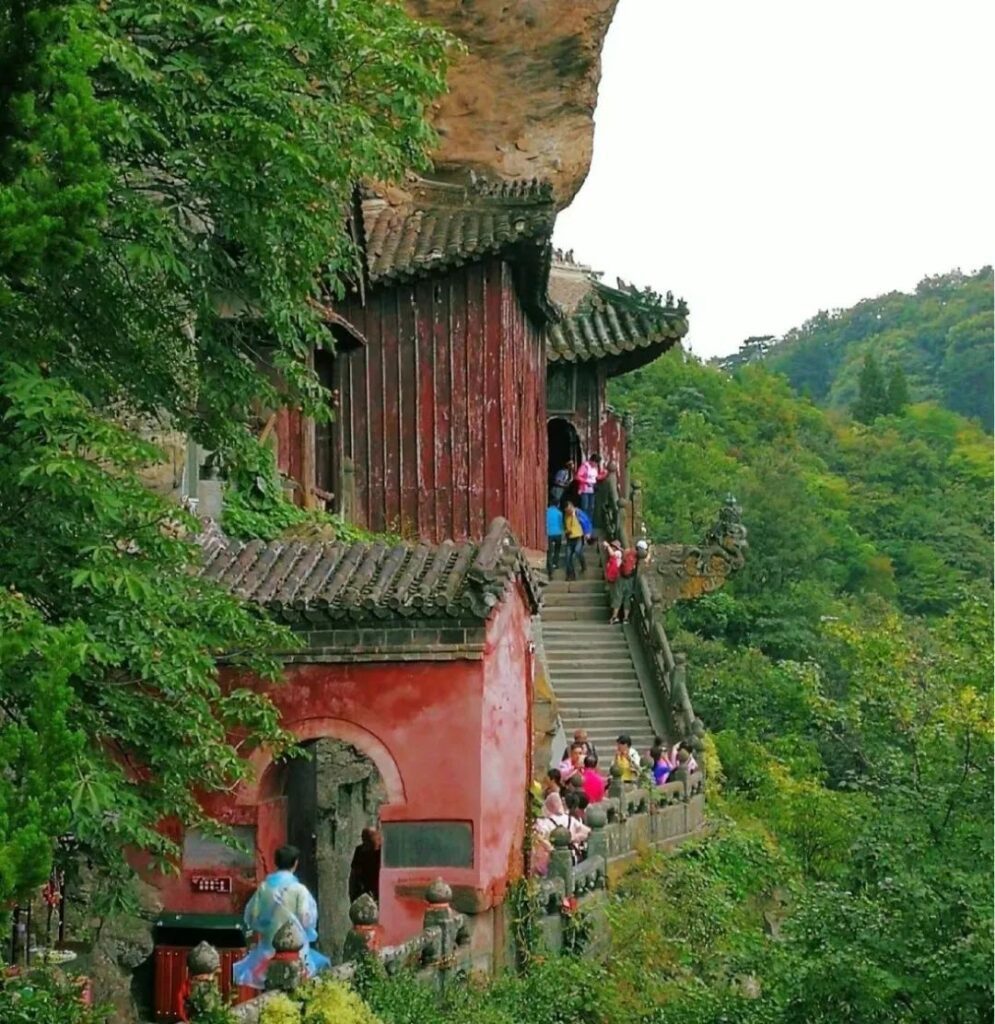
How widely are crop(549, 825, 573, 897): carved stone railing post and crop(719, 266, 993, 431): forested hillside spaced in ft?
192

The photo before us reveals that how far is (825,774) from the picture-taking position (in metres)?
24.9

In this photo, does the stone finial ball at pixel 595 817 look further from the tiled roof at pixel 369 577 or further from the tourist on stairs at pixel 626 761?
the tiled roof at pixel 369 577

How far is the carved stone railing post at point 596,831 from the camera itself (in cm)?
1491

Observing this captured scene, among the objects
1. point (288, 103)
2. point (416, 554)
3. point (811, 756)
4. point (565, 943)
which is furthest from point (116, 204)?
point (811, 756)

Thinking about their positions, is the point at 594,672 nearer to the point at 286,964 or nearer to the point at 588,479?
the point at 588,479

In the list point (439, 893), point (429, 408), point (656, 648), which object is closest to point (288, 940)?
point (439, 893)

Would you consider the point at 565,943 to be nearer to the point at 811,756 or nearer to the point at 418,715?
the point at 418,715

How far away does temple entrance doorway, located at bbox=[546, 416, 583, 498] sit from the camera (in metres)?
27.4

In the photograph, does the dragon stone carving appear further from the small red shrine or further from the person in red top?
the person in red top

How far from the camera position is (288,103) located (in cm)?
895

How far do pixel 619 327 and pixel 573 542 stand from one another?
3881 mm

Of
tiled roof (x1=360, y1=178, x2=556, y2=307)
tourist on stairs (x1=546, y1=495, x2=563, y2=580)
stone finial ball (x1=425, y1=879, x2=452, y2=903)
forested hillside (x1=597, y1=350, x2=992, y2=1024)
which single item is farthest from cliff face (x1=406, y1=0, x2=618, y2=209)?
stone finial ball (x1=425, y1=879, x2=452, y2=903)

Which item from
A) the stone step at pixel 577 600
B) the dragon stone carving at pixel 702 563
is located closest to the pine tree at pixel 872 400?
the dragon stone carving at pixel 702 563

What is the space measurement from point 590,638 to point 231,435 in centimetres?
1399
